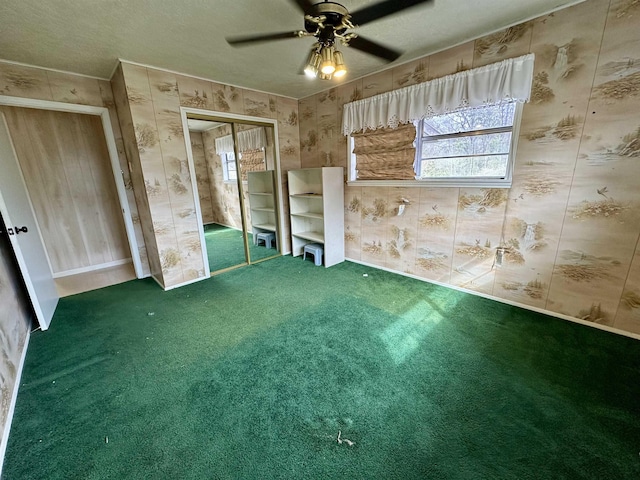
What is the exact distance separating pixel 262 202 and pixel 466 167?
10.6 feet

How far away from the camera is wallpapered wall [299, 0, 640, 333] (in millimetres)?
1829

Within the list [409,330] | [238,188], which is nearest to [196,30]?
[238,188]

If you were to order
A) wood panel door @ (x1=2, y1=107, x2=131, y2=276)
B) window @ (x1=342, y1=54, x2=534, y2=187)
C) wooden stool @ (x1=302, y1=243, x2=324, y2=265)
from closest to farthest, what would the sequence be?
window @ (x1=342, y1=54, x2=534, y2=187), wood panel door @ (x1=2, y1=107, x2=131, y2=276), wooden stool @ (x1=302, y1=243, x2=324, y2=265)

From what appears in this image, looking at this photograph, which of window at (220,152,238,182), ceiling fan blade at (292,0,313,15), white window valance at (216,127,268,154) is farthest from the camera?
window at (220,152,238,182)

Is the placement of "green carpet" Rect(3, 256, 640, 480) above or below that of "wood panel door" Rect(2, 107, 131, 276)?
Answer: below

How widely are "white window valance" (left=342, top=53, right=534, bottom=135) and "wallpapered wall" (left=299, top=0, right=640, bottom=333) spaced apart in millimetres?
97

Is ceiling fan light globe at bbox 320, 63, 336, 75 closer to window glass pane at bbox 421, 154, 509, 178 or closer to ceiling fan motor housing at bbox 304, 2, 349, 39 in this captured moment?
ceiling fan motor housing at bbox 304, 2, 349, 39

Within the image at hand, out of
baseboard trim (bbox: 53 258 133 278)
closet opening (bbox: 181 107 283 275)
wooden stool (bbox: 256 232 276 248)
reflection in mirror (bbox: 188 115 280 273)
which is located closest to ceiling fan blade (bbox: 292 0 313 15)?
closet opening (bbox: 181 107 283 275)

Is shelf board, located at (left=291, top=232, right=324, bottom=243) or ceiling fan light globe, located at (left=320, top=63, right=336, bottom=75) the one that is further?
shelf board, located at (left=291, top=232, right=324, bottom=243)

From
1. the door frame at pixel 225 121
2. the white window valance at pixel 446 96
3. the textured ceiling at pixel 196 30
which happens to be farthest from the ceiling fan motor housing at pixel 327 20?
the door frame at pixel 225 121

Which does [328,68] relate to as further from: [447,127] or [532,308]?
[532,308]

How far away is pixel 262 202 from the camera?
15.2 feet

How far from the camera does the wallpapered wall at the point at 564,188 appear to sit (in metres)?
1.83

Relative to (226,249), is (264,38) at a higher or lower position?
higher
